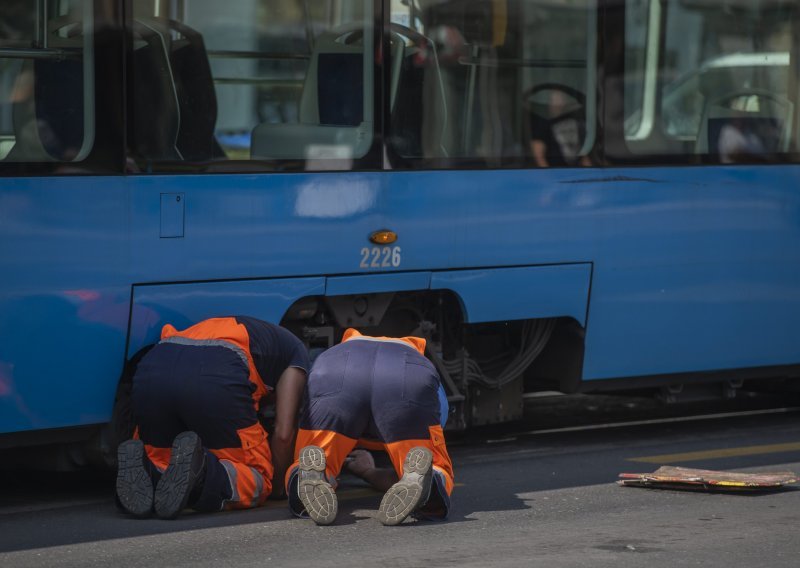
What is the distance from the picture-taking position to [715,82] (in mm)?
8734

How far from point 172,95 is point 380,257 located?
1.24 meters

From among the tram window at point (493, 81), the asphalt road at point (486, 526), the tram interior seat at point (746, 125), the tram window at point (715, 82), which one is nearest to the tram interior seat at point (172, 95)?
the tram window at point (493, 81)

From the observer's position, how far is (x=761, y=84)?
29.2 ft

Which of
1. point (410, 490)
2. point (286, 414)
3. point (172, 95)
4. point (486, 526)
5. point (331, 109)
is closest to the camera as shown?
point (410, 490)

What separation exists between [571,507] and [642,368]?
5.65 feet

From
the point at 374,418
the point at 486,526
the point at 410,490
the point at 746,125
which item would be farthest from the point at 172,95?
the point at 746,125

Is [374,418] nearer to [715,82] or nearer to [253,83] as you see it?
[253,83]

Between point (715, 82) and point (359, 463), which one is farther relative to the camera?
point (715, 82)

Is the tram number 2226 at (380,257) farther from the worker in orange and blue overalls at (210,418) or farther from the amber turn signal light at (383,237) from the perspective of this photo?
the worker in orange and blue overalls at (210,418)

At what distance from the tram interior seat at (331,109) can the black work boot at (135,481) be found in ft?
5.24

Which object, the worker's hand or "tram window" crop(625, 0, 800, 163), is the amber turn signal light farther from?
"tram window" crop(625, 0, 800, 163)

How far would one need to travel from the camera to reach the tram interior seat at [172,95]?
6.94 meters

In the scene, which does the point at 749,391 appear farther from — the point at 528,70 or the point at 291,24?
the point at 291,24

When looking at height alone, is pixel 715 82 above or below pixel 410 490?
above
